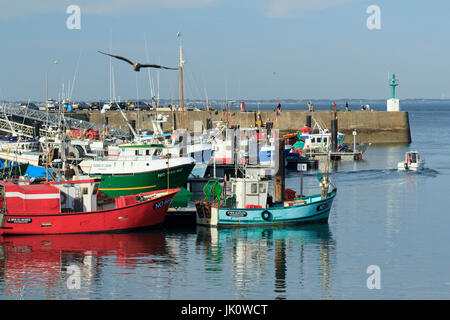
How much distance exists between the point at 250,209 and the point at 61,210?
894cm

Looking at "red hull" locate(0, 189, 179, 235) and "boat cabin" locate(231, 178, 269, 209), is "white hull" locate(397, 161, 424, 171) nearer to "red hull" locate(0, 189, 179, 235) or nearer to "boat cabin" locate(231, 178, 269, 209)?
"boat cabin" locate(231, 178, 269, 209)

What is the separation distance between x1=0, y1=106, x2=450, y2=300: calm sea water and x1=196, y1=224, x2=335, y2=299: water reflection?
0.15 feet

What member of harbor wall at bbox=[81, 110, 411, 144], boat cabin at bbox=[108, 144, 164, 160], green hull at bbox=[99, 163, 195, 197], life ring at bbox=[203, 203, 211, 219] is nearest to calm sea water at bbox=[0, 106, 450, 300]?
life ring at bbox=[203, 203, 211, 219]

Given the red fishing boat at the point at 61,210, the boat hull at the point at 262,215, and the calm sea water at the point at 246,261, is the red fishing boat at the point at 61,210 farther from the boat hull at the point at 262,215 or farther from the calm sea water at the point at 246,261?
the boat hull at the point at 262,215

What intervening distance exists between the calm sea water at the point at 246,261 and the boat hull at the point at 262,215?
0.46 metres

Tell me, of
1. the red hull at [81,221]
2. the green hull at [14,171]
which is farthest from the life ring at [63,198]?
the green hull at [14,171]

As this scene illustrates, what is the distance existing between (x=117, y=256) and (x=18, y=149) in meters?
23.9

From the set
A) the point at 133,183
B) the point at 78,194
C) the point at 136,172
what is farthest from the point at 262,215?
the point at 136,172

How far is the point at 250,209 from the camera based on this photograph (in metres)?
39.4

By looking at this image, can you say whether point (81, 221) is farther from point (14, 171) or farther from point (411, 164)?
point (411, 164)

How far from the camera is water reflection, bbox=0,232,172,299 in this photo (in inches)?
1176

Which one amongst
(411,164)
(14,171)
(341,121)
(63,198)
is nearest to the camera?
(63,198)

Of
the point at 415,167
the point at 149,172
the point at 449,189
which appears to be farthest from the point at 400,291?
the point at 415,167

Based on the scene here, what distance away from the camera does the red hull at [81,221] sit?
37938 millimetres
